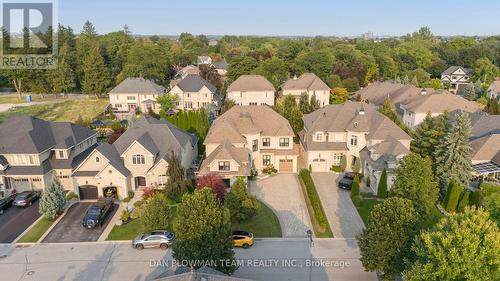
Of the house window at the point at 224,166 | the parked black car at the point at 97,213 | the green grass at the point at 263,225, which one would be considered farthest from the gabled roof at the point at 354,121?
the parked black car at the point at 97,213

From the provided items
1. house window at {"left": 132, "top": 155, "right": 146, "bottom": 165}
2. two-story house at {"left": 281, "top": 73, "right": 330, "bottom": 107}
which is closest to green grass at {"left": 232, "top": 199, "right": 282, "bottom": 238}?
house window at {"left": 132, "top": 155, "right": 146, "bottom": 165}

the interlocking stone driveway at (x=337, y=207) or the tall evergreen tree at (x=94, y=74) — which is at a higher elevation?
the tall evergreen tree at (x=94, y=74)

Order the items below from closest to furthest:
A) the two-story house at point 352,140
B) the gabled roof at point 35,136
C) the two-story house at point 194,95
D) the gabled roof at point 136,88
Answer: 1. the gabled roof at point 35,136
2. the two-story house at point 352,140
3. the two-story house at point 194,95
4. the gabled roof at point 136,88

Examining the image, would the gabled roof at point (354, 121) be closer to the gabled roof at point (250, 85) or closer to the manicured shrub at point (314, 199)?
the manicured shrub at point (314, 199)

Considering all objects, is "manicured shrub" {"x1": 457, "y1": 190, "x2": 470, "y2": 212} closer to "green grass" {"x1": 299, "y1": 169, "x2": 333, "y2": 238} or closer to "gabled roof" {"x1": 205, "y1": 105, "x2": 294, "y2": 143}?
"green grass" {"x1": 299, "y1": 169, "x2": 333, "y2": 238}

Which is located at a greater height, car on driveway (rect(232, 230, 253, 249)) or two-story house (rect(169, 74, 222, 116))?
two-story house (rect(169, 74, 222, 116))

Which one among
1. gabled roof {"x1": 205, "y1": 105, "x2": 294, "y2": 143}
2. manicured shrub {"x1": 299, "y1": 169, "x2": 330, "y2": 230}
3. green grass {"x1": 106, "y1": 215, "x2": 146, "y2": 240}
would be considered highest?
gabled roof {"x1": 205, "y1": 105, "x2": 294, "y2": 143}

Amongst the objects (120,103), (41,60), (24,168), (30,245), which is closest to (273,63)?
(120,103)
